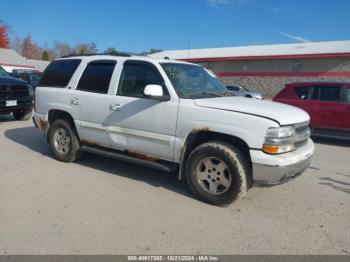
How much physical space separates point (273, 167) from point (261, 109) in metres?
0.77

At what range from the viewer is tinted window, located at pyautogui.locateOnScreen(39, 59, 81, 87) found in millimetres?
6207

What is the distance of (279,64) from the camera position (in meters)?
31.4

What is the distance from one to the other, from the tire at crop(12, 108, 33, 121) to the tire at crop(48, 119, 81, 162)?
5751 mm

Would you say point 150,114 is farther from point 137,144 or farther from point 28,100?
point 28,100

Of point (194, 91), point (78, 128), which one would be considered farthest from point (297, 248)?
point (78, 128)

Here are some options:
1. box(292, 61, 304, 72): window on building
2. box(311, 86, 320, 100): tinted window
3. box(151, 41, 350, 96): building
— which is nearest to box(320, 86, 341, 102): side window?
box(311, 86, 320, 100): tinted window

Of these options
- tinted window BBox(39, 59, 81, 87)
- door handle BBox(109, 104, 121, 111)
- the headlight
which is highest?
tinted window BBox(39, 59, 81, 87)

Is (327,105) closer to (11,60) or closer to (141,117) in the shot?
(141,117)

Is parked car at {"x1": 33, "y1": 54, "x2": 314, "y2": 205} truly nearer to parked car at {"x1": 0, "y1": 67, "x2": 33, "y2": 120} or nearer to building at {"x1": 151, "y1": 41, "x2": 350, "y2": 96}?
parked car at {"x1": 0, "y1": 67, "x2": 33, "y2": 120}

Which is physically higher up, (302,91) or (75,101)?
(302,91)

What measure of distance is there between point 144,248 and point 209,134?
1.84m

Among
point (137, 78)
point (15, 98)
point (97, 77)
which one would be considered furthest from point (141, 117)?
point (15, 98)

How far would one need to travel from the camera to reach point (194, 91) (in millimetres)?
4953

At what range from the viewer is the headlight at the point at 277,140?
3988 mm
